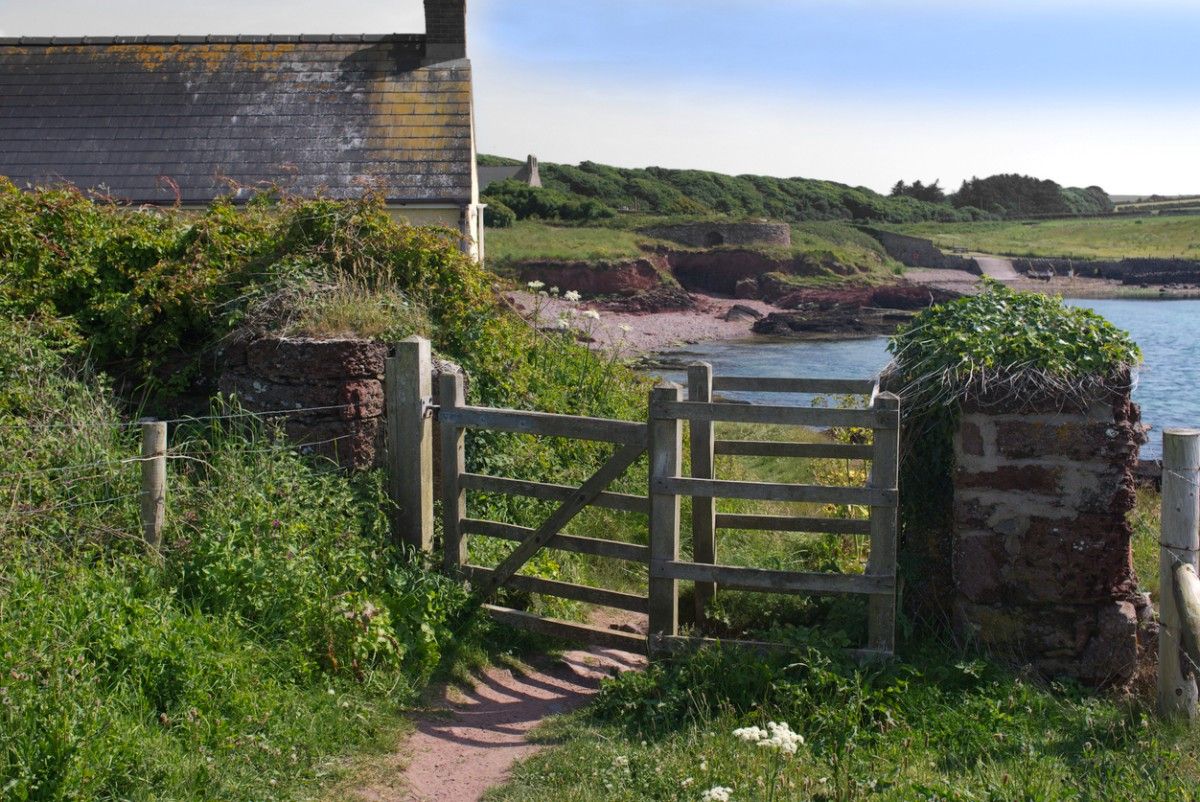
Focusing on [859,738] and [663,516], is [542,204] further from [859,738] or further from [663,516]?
[859,738]

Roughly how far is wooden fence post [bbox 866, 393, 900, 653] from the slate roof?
1457cm

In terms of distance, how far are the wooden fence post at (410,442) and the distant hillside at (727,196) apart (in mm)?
71582

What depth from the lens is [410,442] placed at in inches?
281

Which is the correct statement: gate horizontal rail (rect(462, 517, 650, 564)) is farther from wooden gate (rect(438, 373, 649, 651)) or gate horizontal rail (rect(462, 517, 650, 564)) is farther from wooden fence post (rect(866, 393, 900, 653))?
wooden fence post (rect(866, 393, 900, 653))

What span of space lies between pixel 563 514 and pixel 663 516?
67 cm

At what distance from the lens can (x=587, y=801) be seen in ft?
15.6

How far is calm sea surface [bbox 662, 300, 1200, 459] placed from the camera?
27.2m

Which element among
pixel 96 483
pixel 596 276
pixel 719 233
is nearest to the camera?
pixel 96 483

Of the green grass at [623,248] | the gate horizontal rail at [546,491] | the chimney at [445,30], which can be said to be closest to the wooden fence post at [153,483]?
the gate horizontal rail at [546,491]

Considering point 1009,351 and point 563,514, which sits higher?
point 1009,351

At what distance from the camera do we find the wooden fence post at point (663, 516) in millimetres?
6406

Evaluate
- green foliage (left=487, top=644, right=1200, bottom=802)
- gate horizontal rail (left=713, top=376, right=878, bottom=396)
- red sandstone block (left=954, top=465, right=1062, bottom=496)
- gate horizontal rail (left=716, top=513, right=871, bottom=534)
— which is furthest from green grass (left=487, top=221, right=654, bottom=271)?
green foliage (left=487, top=644, right=1200, bottom=802)

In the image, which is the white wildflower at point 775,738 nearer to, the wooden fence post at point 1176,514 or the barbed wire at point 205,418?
the wooden fence post at point 1176,514

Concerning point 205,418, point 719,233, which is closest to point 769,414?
point 205,418
